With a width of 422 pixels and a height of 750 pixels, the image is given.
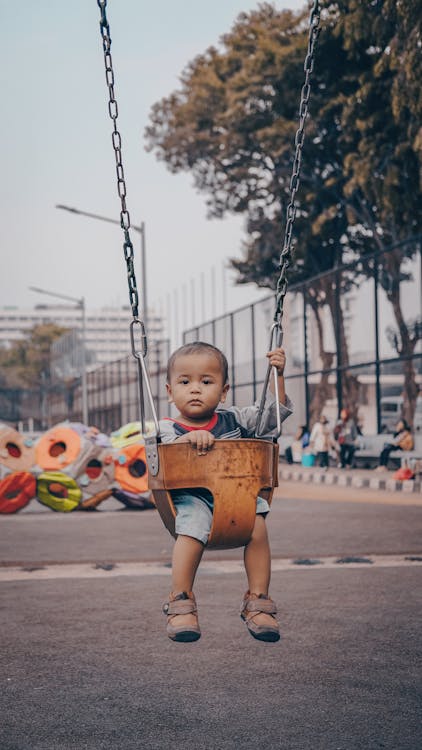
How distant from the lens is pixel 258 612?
4.17 m

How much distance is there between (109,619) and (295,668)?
1717 mm

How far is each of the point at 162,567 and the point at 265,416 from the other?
15.7 ft

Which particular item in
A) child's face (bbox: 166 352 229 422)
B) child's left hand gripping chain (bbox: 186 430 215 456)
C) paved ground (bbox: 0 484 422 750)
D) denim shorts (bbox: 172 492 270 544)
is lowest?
paved ground (bbox: 0 484 422 750)

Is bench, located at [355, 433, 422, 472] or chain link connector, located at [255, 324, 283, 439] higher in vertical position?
chain link connector, located at [255, 324, 283, 439]

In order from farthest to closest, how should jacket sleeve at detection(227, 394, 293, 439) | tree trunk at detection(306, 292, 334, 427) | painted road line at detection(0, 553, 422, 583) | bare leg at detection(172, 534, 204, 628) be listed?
1. tree trunk at detection(306, 292, 334, 427)
2. painted road line at detection(0, 553, 422, 583)
3. jacket sleeve at detection(227, 394, 293, 439)
4. bare leg at detection(172, 534, 204, 628)

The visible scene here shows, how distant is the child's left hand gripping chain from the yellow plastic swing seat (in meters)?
0.02

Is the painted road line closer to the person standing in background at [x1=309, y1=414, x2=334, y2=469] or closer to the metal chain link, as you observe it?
the metal chain link

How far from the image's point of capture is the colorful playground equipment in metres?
15.4

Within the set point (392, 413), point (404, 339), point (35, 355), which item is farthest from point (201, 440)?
point (35, 355)

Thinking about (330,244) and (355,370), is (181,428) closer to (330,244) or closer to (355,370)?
(355,370)

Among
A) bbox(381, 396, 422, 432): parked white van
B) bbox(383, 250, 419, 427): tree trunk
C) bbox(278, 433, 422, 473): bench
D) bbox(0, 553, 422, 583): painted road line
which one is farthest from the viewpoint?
bbox(381, 396, 422, 432): parked white van

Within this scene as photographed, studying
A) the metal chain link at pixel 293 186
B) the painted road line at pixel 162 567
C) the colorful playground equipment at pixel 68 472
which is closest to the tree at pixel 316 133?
the colorful playground equipment at pixel 68 472

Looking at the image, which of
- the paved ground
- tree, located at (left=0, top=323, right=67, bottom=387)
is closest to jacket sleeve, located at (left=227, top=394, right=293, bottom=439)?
the paved ground

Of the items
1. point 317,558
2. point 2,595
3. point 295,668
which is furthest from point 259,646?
point 317,558
